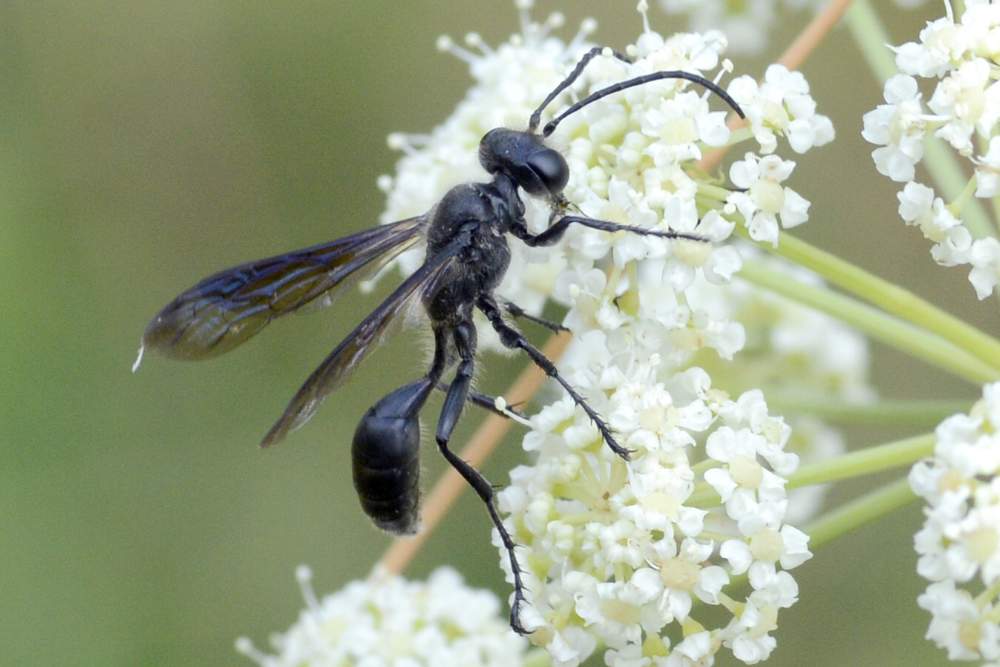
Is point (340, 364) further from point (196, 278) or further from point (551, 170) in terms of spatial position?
point (196, 278)

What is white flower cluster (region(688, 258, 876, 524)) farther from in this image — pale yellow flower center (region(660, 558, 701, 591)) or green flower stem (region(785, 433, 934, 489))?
pale yellow flower center (region(660, 558, 701, 591))

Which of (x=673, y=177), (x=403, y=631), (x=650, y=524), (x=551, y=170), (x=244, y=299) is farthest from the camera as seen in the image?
(x=403, y=631)

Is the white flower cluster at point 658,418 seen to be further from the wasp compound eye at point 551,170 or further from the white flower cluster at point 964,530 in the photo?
the white flower cluster at point 964,530

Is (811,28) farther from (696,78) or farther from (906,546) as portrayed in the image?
(906,546)

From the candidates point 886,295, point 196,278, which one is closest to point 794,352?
point 886,295

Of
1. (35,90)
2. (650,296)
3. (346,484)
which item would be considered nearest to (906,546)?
(346,484)

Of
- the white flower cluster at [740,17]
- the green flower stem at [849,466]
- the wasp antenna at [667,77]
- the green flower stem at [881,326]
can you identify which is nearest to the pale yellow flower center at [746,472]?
the green flower stem at [849,466]
